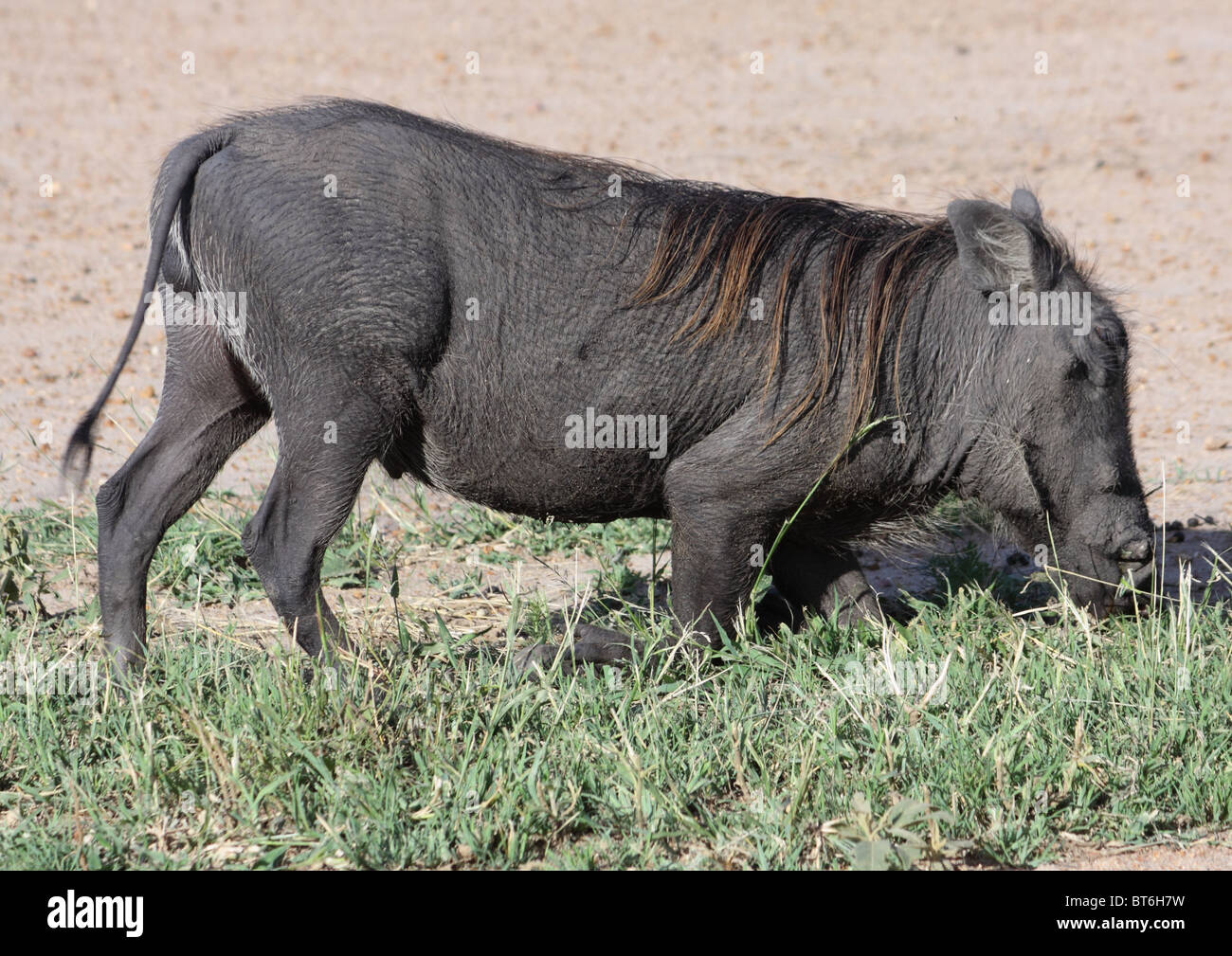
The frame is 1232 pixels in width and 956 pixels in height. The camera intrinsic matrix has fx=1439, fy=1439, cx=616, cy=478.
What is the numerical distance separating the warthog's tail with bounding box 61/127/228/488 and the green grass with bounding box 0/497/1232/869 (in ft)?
1.91

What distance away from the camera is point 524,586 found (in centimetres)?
454

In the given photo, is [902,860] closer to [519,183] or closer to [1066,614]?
[1066,614]

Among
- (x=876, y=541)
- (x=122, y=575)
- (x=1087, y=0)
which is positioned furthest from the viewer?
(x=1087, y=0)

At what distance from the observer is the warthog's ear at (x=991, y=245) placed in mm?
3516

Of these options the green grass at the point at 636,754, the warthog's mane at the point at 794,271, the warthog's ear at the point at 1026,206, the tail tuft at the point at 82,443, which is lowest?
the green grass at the point at 636,754

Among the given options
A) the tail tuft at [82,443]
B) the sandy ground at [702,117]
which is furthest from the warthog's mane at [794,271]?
the sandy ground at [702,117]

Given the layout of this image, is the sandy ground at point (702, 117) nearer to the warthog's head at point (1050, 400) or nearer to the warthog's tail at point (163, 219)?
the warthog's head at point (1050, 400)

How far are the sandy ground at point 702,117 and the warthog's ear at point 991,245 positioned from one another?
5.34ft

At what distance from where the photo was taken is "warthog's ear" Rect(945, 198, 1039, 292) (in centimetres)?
352

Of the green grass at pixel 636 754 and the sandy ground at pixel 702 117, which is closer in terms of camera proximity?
the green grass at pixel 636 754

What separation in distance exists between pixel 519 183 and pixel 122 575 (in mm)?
1427

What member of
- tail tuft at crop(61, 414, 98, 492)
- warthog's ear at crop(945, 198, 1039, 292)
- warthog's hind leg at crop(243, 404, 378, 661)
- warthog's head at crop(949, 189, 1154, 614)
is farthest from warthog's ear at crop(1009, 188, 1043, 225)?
tail tuft at crop(61, 414, 98, 492)

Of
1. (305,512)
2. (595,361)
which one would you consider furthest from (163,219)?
(595,361)

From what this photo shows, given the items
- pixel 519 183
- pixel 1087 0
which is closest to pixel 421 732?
pixel 519 183
